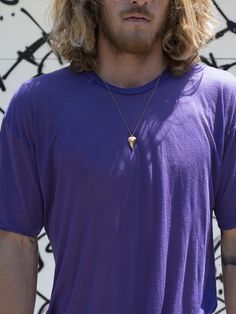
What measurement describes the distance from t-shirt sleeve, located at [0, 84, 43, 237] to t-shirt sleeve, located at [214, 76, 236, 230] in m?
0.49

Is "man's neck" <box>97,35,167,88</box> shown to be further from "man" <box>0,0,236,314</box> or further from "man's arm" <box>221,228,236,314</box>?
"man's arm" <box>221,228,236,314</box>

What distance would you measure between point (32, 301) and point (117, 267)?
337 mm

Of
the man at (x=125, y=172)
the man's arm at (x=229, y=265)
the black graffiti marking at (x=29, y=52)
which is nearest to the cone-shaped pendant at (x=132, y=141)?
the man at (x=125, y=172)

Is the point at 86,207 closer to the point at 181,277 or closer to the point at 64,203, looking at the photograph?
the point at 64,203

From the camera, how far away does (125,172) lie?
1.96m

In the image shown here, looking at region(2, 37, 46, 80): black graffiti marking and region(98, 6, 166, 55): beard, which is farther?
region(2, 37, 46, 80): black graffiti marking

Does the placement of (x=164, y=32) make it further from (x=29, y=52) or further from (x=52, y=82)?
(x=29, y=52)

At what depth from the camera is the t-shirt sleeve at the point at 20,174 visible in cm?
208

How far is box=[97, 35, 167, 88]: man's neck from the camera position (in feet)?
6.99

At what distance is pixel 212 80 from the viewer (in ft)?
7.00

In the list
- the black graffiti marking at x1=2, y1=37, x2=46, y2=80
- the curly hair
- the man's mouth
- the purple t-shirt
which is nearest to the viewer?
the purple t-shirt

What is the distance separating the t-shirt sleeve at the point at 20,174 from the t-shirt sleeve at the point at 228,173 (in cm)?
49

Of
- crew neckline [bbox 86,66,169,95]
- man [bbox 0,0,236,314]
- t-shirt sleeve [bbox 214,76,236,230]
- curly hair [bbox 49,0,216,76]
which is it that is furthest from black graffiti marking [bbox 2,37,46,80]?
t-shirt sleeve [bbox 214,76,236,230]

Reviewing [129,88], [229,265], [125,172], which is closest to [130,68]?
[129,88]
